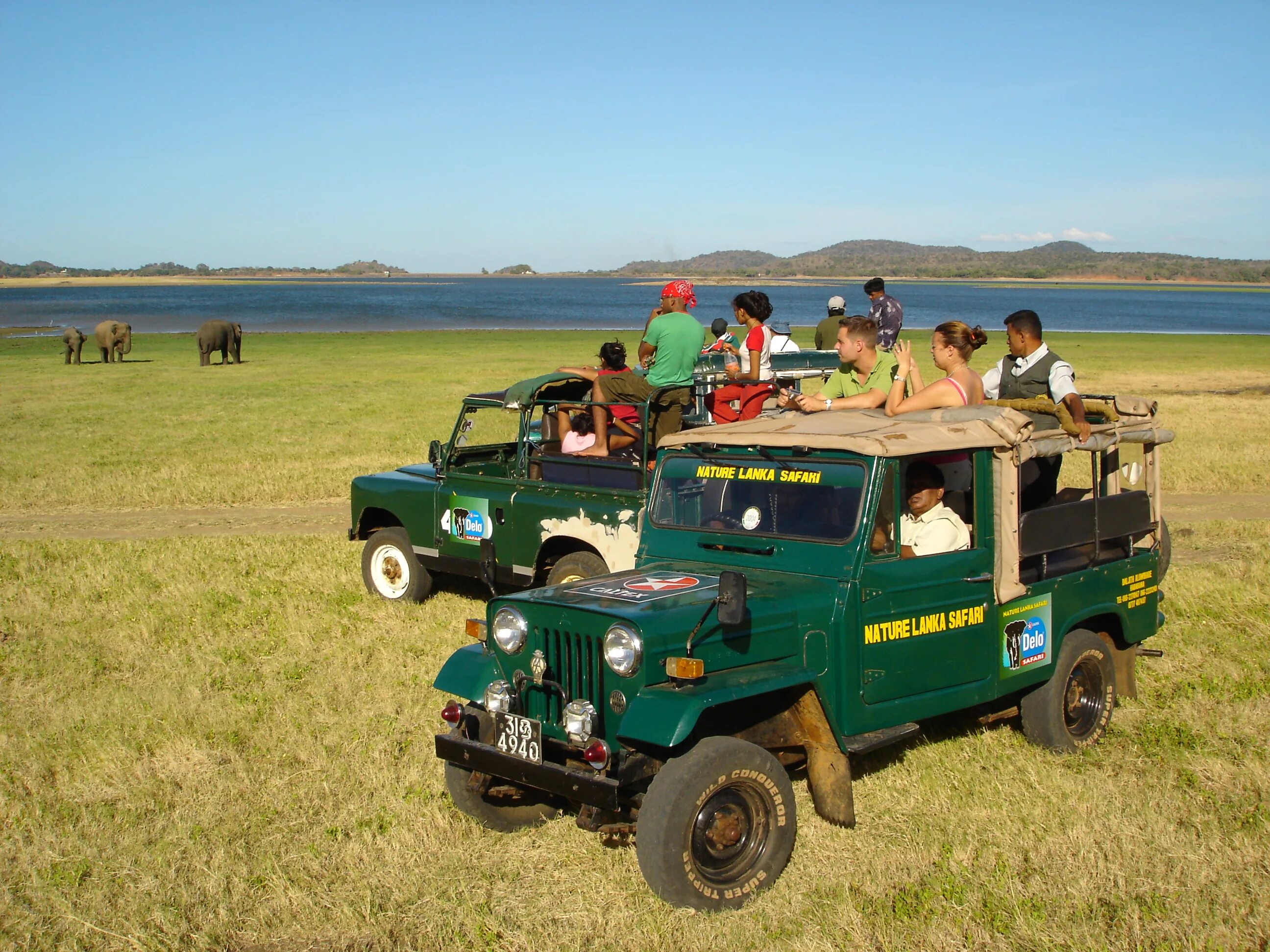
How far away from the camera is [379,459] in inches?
707

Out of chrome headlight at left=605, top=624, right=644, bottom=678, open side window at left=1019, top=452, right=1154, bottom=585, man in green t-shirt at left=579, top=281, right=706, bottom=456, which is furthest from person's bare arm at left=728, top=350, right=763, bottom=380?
chrome headlight at left=605, top=624, right=644, bottom=678

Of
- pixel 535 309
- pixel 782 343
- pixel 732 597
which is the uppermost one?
pixel 535 309

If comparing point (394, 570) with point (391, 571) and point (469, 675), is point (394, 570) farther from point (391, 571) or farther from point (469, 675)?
point (469, 675)

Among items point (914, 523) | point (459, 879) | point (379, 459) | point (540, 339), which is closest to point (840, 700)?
point (914, 523)

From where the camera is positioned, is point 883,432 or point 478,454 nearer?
point 883,432

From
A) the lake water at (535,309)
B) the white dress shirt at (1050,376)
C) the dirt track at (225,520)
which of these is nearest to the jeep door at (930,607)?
the white dress shirt at (1050,376)

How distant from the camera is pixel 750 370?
9422 mm

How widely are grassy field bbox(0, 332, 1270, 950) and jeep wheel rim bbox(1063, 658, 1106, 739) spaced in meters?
0.18

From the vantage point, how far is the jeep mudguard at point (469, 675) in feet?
18.2

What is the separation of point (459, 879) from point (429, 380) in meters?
27.0

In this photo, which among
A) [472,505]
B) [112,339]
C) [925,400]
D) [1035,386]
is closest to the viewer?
[925,400]

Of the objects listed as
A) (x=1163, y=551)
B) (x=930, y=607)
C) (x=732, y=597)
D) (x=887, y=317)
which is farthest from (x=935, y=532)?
(x=887, y=317)

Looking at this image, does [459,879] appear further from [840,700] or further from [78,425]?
[78,425]

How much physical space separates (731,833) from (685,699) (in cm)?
68
